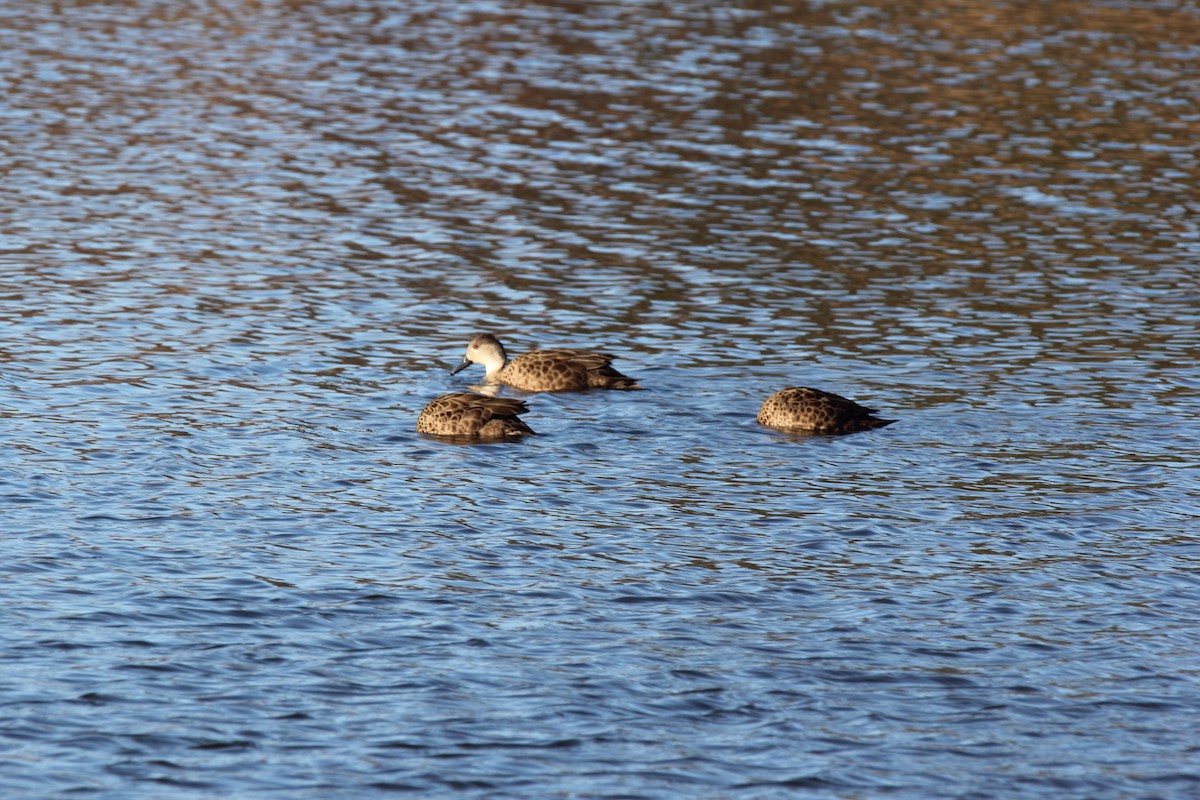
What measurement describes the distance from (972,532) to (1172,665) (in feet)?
10.6

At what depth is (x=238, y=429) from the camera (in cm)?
1889

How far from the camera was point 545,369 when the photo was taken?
21.3 m

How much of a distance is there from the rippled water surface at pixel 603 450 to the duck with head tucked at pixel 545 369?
203 mm

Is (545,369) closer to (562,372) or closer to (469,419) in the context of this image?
(562,372)

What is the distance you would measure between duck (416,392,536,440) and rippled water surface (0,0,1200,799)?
0.76ft

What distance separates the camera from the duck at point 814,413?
62.4 feet

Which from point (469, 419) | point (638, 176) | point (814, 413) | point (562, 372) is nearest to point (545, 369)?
point (562, 372)

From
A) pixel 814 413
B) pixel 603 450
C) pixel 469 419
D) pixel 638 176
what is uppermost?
pixel 814 413

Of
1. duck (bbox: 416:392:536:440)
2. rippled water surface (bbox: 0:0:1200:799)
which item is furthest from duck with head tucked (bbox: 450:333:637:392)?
duck (bbox: 416:392:536:440)

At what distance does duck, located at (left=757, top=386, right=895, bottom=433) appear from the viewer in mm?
19031

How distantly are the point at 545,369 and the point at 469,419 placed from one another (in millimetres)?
2382

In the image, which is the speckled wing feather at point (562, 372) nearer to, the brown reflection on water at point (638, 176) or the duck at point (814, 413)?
the brown reflection on water at point (638, 176)

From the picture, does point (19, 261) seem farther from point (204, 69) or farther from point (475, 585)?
point (204, 69)

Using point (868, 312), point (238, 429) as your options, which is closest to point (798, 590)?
point (238, 429)
